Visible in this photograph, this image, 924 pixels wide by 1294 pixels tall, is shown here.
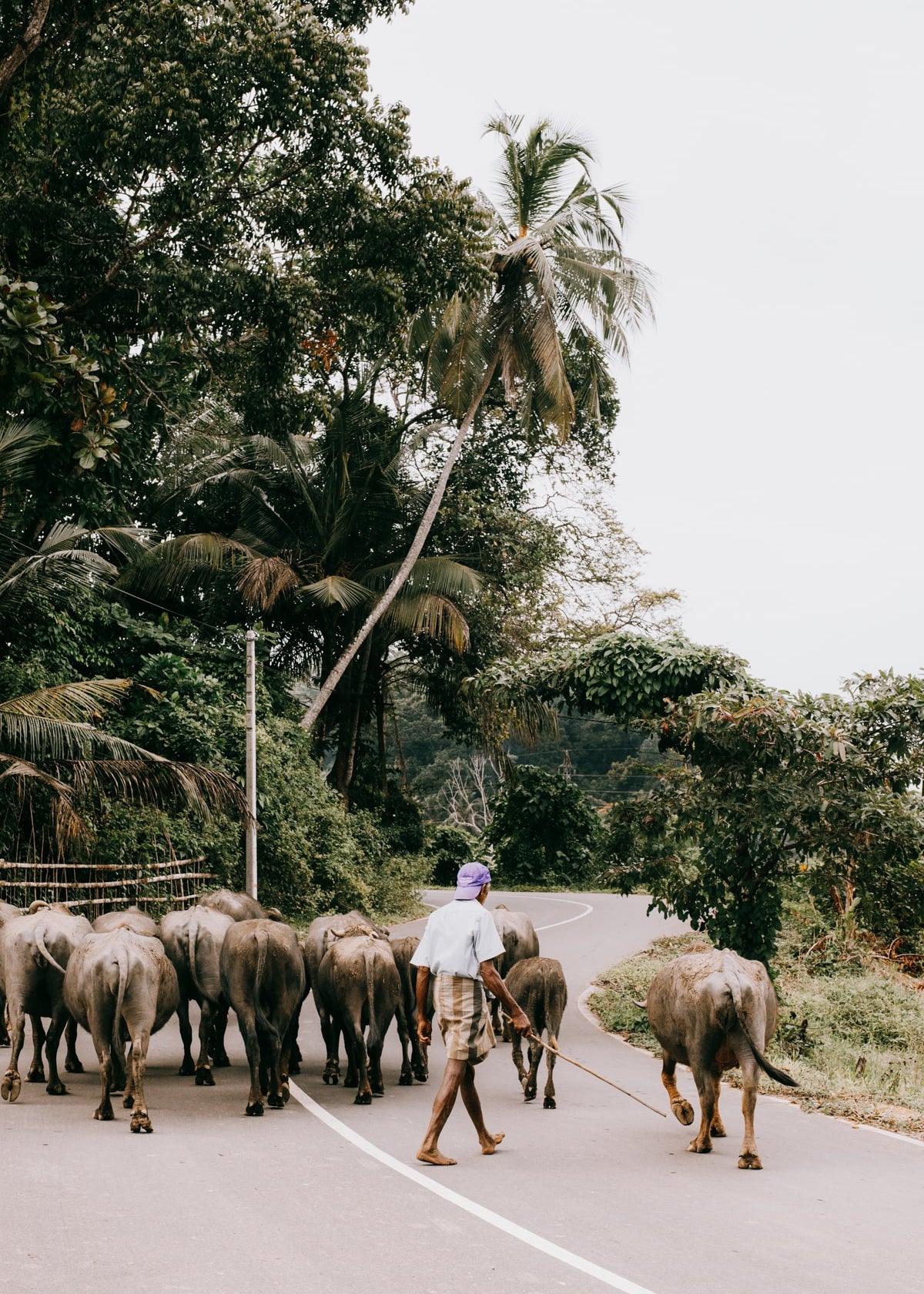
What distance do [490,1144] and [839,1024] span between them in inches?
318

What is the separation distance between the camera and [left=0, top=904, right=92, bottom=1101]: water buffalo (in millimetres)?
9711

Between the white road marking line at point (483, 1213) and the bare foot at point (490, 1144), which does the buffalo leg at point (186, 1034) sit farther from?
the bare foot at point (490, 1144)

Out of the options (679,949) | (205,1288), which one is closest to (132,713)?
(679,949)

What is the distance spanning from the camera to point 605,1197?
22.3 ft

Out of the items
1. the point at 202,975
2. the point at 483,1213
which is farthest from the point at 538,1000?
the point at 483,1213

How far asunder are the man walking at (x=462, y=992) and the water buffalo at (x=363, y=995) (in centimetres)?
186

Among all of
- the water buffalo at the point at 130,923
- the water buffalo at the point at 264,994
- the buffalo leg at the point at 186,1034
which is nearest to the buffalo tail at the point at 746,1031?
the water buffalo at the point at 264,994

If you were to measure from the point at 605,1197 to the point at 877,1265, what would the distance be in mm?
1630

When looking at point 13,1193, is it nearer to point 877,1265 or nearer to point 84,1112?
point 84,1112

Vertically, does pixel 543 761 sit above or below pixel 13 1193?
above

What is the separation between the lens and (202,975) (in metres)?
10.5

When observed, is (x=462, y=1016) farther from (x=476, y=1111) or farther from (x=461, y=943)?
(x=476, y=1111)

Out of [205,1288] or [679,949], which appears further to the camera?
[679,949]

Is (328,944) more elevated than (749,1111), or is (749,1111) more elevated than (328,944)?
(328,944)
